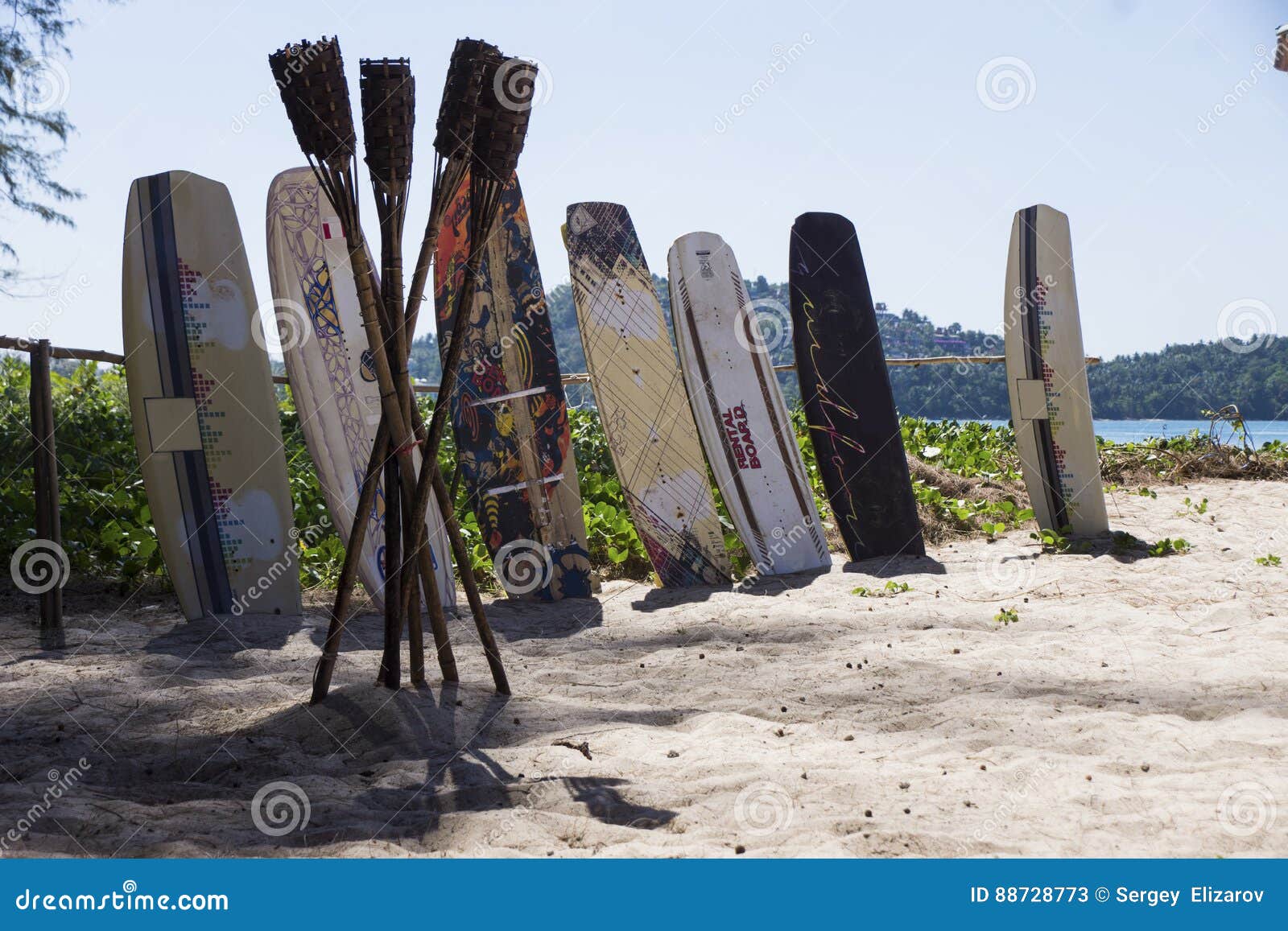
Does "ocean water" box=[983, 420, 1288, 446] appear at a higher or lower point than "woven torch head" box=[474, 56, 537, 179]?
lower

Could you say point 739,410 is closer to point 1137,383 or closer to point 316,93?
point 316,93

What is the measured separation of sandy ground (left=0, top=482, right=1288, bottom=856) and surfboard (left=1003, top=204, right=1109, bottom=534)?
1.26m

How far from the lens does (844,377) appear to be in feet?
18.0

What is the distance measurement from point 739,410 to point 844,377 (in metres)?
0.65

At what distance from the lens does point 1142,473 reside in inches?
309

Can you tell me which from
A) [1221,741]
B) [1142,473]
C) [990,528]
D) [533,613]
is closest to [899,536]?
[990,528]

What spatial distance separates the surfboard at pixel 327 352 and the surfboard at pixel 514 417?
383 mm

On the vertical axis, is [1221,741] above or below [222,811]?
below

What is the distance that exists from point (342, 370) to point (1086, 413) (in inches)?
164

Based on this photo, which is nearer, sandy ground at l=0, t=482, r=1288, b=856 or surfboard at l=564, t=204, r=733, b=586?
sandy ground at l=0, t=482, r=1288, b=856

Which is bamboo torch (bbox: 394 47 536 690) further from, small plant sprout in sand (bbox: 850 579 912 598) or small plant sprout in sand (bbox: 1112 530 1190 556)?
small plant sprout in sand (bbox: 1112 530 1190 556)

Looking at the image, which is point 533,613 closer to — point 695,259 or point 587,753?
point 587,753

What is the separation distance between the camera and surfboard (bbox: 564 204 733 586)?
498 cm

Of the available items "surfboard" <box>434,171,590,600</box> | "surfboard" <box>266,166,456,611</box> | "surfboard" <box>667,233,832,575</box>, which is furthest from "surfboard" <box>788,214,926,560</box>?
"surfboard" <box>266,166,456,611</box>
